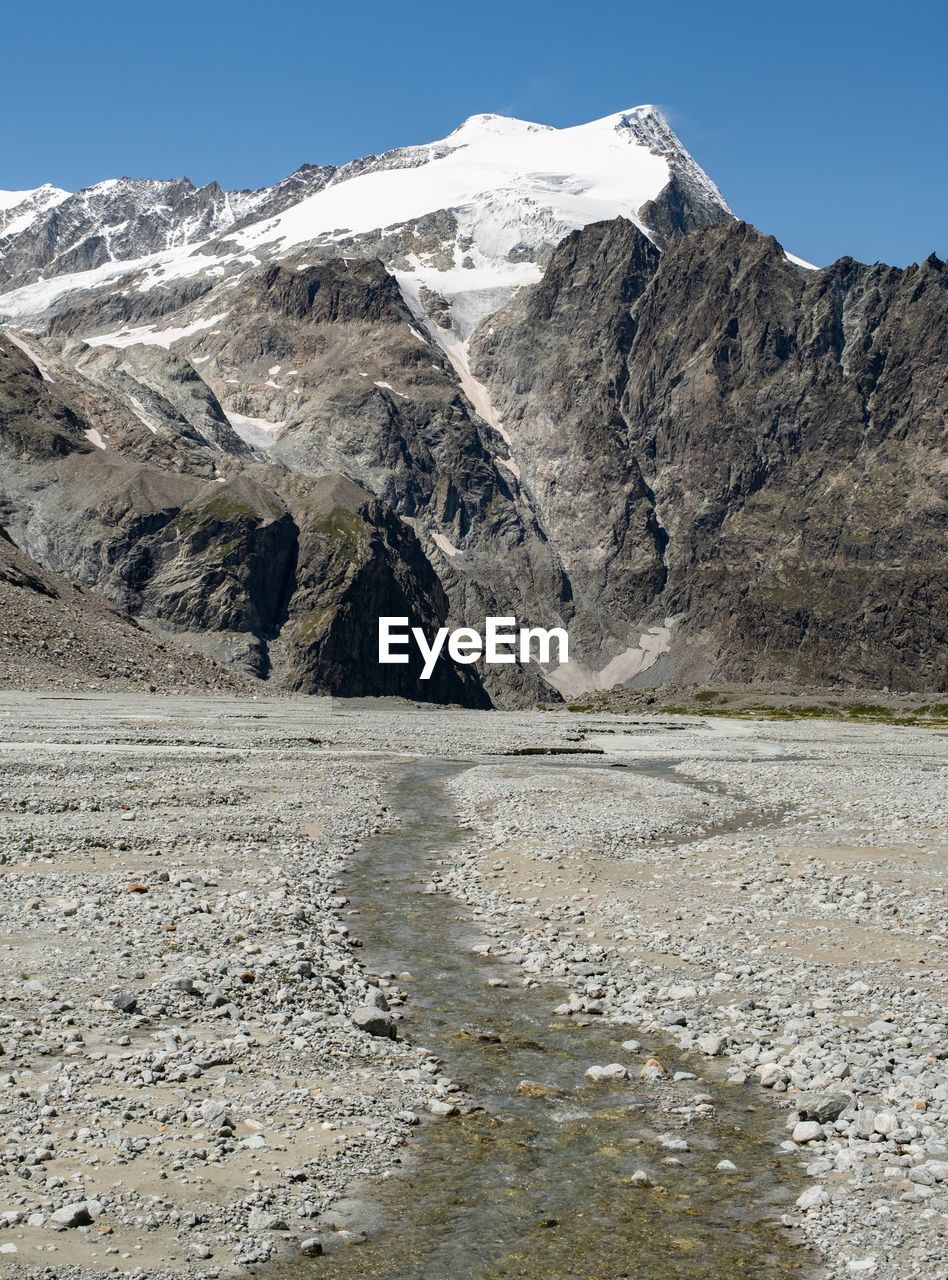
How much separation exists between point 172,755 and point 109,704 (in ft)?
122

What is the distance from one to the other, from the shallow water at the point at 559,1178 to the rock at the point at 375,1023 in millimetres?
556

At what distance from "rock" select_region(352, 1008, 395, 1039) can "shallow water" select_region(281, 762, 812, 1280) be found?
0.56m

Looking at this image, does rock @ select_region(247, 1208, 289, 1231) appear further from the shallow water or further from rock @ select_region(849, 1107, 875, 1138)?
rock @ select_region(849, 1107, 875, 1138)

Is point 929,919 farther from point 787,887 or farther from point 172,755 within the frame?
point 172,755

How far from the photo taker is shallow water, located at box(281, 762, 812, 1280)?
11.4 meters

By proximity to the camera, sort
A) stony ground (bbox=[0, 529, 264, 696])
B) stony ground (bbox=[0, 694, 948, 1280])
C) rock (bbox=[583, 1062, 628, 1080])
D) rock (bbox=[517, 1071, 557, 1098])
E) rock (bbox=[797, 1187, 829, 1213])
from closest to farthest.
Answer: stony ground (bbox=[0, 694, 948, 1280]) < rock (bbox=[797, 1187, 829, 1213]) < rock (bbox=[517, 1071, 557, 1098]) < rock (bbox=[583, 1062, 628, 1080]) < stony ground (bbox=[0, 529, 264, 696])

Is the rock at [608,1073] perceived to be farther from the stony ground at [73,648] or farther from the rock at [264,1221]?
the stony ground at [73,648]

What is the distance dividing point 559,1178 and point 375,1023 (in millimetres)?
4607

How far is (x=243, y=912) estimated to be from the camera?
23.0m

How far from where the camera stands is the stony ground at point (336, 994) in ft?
38.6

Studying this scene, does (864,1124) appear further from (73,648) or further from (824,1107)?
(73,648)

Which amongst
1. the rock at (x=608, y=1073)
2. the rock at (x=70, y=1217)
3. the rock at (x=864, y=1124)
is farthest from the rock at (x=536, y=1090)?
the rock at (x=70, y=1217)

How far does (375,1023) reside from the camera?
670 inches

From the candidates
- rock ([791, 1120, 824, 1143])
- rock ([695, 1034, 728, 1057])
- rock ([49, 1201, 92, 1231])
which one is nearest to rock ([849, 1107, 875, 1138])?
rock ([791, 1120, 824, 1143])
